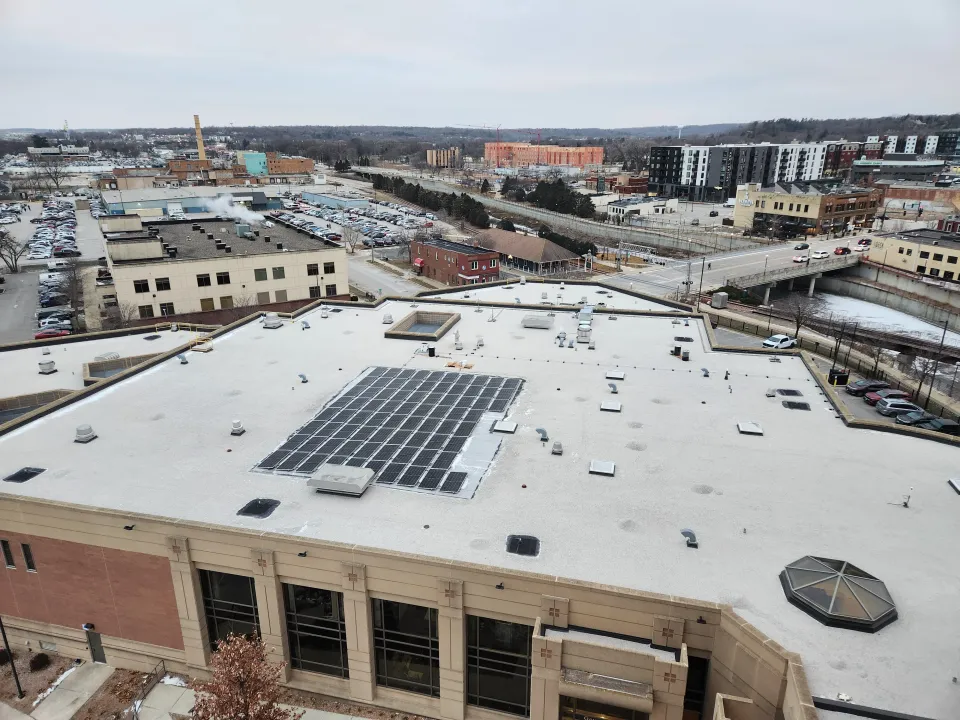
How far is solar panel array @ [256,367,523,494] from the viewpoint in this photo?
80.3 ft

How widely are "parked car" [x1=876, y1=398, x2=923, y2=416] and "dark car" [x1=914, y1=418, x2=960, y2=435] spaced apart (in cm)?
206

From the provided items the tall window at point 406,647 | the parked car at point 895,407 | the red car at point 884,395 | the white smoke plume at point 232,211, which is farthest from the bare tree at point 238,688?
the white smoke plume at point 232,211

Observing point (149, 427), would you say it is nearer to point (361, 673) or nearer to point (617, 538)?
point (361, 673)

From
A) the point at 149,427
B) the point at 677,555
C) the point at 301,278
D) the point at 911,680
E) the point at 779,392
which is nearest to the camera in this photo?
the point at 911,680

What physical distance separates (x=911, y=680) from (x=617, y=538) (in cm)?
822

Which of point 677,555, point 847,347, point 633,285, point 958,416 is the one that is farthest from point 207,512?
point 633,285

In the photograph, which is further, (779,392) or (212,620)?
(779,392)

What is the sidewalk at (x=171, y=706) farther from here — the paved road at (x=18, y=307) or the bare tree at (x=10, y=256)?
the bare tree at (x=10, y=256)

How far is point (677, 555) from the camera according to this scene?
19359mm

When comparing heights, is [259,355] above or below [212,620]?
above

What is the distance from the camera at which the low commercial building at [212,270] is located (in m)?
57.5

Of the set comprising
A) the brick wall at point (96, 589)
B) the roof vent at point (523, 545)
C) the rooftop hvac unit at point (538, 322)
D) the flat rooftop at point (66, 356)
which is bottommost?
the brick wall at point (96, 589)

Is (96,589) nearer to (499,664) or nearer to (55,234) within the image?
(499,664)

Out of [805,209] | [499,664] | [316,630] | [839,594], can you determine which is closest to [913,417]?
[839,594]
